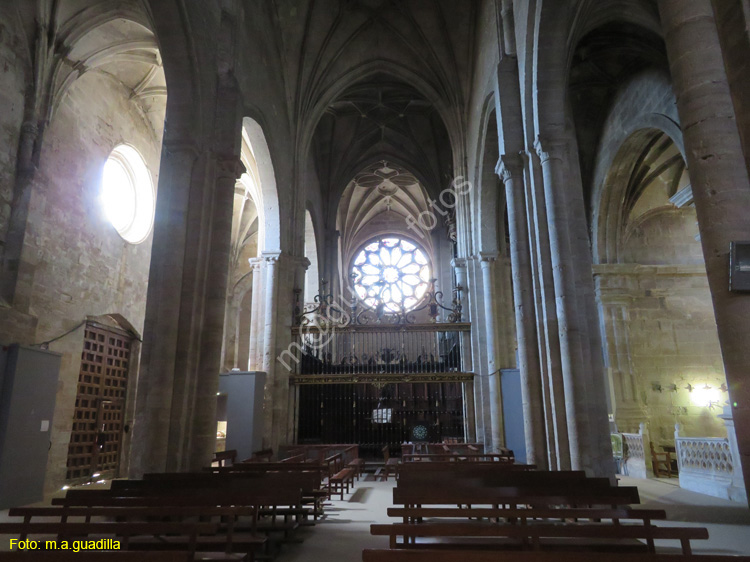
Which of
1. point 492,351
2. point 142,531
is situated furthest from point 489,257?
point 142,531

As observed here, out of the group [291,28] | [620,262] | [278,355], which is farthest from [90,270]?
[620,262]

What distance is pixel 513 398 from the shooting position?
11.7 meters

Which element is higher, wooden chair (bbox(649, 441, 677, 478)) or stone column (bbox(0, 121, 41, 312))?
stone column (bbox(0, 121, 41, 312))

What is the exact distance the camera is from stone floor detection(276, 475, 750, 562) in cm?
473

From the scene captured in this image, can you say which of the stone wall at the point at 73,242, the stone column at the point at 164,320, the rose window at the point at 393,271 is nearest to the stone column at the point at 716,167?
the stone column at the point at 164,320

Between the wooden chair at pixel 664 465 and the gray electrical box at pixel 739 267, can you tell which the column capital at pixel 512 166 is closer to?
the gray electrical box at pixel 739 267

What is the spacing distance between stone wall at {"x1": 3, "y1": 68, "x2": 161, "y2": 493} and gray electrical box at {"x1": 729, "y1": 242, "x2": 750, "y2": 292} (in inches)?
404

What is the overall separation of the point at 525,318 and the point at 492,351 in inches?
198

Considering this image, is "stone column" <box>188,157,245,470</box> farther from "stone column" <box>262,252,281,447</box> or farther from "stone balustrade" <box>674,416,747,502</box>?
"stone balustrade" <box>674,416,747,502</box>

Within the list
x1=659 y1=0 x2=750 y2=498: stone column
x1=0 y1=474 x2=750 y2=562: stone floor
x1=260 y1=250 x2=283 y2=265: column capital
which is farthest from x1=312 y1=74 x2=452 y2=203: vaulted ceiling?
x1=659 y1=0 x2=750 y2=498: stone column

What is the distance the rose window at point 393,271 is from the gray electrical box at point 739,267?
74.6 ft

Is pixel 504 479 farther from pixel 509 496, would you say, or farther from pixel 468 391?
pixel 468 391

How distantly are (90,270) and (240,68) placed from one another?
19.3 feet

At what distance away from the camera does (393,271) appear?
27828 mm
